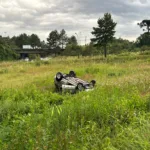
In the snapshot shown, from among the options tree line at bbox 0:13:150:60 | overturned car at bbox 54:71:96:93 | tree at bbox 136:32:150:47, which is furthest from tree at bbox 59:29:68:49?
overturned car at bbox 54:71:96:93

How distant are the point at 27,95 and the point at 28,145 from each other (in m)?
4.13

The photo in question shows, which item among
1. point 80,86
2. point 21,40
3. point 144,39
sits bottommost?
point 80,86

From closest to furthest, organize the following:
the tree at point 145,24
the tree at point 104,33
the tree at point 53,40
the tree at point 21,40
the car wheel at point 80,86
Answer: the car wheel at point 80,86 < the tree at point 104,33 < the tree at point 145,24 < the tree at point 53,40 < the tree at point 21,40

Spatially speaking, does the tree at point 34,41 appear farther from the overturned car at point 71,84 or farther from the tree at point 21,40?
the overturned car at point 71,84

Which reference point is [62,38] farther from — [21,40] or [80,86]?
[80,86]

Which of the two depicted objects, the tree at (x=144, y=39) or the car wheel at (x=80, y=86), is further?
the tree at (x=144, y=39)

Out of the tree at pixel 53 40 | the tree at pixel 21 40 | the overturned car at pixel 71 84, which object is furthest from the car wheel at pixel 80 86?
the tree at pixel 21 40

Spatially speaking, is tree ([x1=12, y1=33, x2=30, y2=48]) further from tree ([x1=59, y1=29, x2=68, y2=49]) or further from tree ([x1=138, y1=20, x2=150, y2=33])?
tree ([x1=138, y1=20, x2=150, y2=33])

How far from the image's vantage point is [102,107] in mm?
4055

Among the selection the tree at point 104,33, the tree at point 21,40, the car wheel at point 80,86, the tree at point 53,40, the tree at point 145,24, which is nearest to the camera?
the car wheel at point 80,86

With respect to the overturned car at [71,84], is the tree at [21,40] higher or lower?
higher

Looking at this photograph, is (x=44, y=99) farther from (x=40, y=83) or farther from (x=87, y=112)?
(x=40, y=83)

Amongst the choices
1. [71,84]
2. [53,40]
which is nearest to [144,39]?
[53,40]

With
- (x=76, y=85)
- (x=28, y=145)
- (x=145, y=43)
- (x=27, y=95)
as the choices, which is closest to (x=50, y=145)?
(x=28, y=145)
